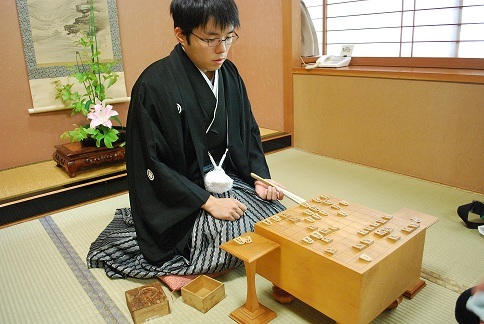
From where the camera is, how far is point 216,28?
1.81m

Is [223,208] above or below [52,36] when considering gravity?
below

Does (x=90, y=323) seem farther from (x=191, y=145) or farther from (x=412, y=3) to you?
(x=412, y=3)

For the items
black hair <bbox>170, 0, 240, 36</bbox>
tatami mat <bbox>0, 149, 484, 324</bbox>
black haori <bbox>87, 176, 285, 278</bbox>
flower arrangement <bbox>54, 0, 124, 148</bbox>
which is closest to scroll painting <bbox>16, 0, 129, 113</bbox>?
flower arrangement <bbox>54, 0, 124, 148</bbox>

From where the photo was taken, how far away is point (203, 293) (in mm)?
1841

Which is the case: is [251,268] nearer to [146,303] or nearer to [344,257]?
[344,257]

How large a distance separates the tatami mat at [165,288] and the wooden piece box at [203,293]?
3 cm

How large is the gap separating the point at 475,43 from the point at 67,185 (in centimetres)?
303

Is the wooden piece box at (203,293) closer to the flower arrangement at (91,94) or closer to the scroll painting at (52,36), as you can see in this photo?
the flower arrangement at (91,94)

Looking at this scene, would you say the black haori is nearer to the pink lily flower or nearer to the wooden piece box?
the wooden piece box

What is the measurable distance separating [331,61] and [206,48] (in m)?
2.15

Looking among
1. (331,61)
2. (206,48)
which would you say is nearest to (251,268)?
(206,48)

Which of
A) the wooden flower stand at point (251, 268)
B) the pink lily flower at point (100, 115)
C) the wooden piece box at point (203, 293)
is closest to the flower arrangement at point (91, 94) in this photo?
the pink lily flower at point (100, 115)

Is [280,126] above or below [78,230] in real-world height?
above

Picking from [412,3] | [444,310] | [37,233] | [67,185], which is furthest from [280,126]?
[444,310]
